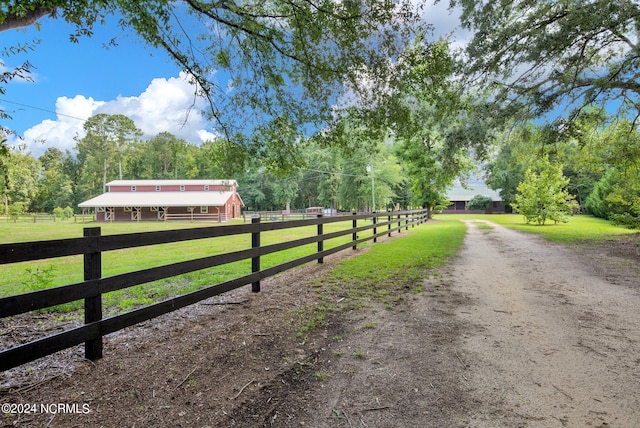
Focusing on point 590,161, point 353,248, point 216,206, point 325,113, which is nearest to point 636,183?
point 590,161

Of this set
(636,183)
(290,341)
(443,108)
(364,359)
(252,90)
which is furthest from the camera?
(636,183)

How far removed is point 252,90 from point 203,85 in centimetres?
102

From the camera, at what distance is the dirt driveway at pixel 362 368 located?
223 centimetres

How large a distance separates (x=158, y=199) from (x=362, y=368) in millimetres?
44387

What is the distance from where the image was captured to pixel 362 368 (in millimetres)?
2916

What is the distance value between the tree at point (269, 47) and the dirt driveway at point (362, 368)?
12.7 feet

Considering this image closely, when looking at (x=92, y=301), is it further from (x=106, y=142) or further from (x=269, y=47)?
(x=106, y=142)

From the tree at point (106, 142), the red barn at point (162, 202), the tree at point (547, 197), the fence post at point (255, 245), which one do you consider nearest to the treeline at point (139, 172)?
the tree at point (106, 142)

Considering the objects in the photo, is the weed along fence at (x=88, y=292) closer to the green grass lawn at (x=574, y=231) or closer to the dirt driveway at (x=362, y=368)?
the dirt driveway at (x=362, y=368)

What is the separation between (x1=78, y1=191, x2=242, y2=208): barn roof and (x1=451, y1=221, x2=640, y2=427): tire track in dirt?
37.8m

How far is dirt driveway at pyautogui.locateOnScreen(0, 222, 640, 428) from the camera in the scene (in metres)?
2.23

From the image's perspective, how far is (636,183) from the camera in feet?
39.1

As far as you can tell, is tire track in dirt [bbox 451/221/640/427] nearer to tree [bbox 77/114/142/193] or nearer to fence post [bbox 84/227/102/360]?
fence post [bbox 84/227/102/360]

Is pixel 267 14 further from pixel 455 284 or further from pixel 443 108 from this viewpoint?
pixel 455 284
